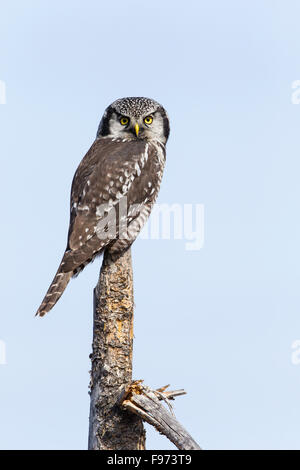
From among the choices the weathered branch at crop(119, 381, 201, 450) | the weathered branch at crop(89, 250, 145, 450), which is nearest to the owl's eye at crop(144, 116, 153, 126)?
the weathered branch at crop(89, 250, 145, 450)

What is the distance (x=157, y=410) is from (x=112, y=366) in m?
0.79

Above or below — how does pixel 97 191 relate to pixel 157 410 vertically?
above

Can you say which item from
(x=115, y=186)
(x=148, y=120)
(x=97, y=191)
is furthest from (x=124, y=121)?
(x=97, y=191)

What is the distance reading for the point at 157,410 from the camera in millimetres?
7828

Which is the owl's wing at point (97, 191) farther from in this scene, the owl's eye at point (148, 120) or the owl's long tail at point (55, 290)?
the owl's eye at point (148, 120)

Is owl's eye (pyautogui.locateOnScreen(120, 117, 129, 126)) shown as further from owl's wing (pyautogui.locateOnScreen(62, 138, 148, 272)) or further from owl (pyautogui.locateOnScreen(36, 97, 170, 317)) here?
owl's wing (pyautogui.locateOnScreen(62, 138, 148, 272))

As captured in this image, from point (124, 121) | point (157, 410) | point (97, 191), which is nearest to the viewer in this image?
point (157, 410)

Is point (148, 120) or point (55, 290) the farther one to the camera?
point (148, 120)

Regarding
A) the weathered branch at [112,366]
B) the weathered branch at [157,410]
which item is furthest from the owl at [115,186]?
the weathered branch at [157,410]

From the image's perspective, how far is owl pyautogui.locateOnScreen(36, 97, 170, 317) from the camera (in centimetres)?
881

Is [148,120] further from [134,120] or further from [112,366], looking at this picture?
[112,366]

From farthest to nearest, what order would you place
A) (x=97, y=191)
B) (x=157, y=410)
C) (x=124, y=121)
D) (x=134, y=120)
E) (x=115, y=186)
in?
(x=124, y=121)
(x=134, y=120)
(x=115, y=186)
(x=97, y=191)
(x=157, y=410)
